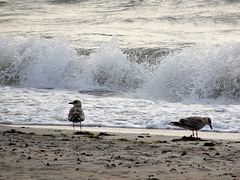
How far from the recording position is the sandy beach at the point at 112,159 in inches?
138

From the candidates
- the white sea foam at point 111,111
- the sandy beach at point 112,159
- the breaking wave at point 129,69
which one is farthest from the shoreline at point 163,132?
the breaking wave at point 129,69

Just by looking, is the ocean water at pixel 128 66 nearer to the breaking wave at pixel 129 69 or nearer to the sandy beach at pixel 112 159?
the breaking wave at pixel 129 69

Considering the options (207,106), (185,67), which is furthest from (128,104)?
(185,67)

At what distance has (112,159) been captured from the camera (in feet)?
13.4

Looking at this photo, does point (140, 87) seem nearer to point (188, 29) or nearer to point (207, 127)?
point (207, 127)

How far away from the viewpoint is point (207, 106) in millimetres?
9719

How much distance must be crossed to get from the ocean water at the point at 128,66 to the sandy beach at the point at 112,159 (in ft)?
9.01

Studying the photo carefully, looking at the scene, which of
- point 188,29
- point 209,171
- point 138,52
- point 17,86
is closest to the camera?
point 209,171

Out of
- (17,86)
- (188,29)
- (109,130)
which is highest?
(188,29)

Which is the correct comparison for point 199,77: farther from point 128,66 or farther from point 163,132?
point 163,132

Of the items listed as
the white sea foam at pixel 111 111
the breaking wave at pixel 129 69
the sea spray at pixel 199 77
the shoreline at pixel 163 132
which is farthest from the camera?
the breaking wave at pixel 129 69

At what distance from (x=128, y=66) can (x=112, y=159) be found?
10486 mm

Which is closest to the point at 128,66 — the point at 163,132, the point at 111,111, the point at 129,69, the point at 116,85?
the point at 129,69

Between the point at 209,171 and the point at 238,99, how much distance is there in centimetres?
729
